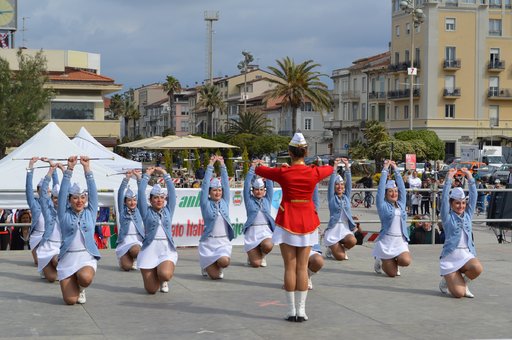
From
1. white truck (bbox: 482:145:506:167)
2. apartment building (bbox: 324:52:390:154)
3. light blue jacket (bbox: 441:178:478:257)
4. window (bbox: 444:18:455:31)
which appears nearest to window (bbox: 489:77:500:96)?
window (bbox: 444:18:455:31)

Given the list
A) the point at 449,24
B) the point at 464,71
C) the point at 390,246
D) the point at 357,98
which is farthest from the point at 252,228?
the point at 357,98

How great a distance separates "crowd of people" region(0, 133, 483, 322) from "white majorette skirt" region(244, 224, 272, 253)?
0.06 feet

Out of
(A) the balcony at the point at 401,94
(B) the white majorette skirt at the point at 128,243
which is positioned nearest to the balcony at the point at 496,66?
(A) the balcony at the point at 401,94

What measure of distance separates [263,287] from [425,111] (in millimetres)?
73679

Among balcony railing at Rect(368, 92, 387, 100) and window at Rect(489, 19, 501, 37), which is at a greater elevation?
window at Rect(489, 19, 501, 37)

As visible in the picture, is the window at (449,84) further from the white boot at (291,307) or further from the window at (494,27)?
the white boot at (291,307)

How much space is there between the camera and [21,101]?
44812 millimetres

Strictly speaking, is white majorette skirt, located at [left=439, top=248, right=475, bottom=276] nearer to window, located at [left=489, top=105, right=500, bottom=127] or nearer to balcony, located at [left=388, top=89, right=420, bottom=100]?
balcony, located at [left=388, top=89, right=420, bottom=100]

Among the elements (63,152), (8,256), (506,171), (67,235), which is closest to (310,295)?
(67,235)

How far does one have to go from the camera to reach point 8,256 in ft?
53.8

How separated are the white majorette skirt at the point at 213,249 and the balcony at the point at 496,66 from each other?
247 feet

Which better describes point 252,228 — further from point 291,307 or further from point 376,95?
point 376,95

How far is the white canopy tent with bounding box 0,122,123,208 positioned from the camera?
58.0ft

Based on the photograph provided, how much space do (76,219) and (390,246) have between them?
5.38 metres
